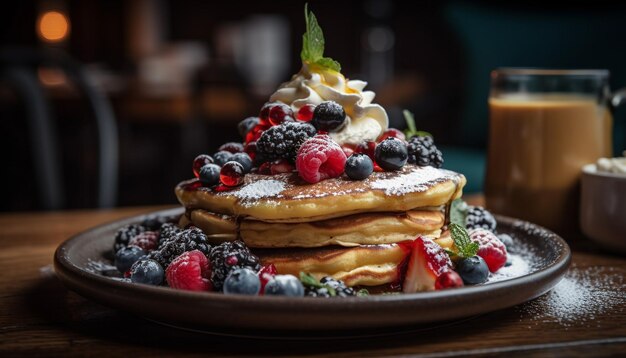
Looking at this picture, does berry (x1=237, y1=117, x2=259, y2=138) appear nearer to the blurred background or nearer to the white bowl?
the white bowl

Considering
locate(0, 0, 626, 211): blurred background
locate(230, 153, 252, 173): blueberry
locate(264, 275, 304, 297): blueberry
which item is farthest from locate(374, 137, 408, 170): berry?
locate(0, 0, 626, 211): blurred background

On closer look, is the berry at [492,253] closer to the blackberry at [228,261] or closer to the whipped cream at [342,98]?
the whipped cream at [342,98]

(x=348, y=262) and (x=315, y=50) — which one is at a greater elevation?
(x=315, y=50)

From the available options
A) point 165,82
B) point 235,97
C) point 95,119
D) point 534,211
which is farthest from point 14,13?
point 534,211

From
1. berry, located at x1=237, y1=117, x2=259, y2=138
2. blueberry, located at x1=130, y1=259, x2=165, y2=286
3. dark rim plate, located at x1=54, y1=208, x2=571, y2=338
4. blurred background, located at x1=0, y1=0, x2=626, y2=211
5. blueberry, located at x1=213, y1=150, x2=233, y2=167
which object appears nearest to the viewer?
dark rim plate, located at x1=54, y1=208, x2=571, y2=338

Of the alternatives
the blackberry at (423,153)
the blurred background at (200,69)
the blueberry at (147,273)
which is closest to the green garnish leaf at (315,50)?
the blackberry at (423,153)

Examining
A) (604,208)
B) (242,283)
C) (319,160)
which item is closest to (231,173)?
(319,160)

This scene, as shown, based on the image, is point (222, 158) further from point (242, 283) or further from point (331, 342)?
point (331, 342)
